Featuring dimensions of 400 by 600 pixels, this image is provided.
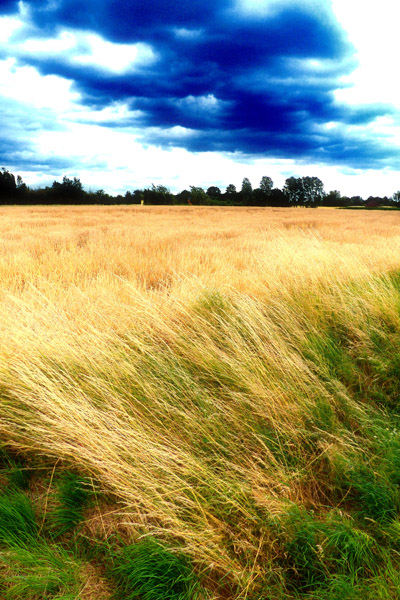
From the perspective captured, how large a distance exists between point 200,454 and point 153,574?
70cm

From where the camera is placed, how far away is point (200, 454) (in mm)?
2209

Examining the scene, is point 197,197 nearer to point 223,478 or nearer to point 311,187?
point 311,187

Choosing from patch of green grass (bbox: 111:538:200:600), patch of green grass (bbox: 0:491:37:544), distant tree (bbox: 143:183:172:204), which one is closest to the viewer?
patch of green grass (bbox: 111:538:200:600)

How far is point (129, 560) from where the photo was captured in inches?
65.7

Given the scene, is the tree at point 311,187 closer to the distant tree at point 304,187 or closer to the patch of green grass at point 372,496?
the distant tree at point 304,187

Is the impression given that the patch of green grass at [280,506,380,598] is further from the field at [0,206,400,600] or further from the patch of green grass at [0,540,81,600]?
the patch of green grass at [0,540,81,600]

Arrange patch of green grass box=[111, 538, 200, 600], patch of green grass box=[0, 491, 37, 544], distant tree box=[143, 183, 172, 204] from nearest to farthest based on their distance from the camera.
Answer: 1. patch of green grass box=[111, 538, 200, 600]
2. patch of green grass box=[0, 491, 37, 544]
3. distant tree box=[143, 183, 172, 204]

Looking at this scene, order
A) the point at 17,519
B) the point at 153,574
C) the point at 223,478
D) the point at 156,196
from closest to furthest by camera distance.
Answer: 1. the point at 153,574
2. the point at 17,519
3. the point at 223,478
4. the point at 156,196

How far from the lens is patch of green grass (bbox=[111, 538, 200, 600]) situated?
1.58 metres

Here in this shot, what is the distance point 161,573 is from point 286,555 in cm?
57

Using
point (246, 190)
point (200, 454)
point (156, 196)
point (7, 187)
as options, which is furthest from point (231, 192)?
point (200, 454)

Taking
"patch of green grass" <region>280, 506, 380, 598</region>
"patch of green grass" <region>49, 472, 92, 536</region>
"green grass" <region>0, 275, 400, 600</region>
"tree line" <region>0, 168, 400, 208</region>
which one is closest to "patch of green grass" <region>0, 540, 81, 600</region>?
"green grass" <region>0, 275, 400, 600</region>

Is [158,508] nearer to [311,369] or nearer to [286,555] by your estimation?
[286,555]

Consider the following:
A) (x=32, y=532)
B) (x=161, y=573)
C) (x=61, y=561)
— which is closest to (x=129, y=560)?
(x=161, y=573)
